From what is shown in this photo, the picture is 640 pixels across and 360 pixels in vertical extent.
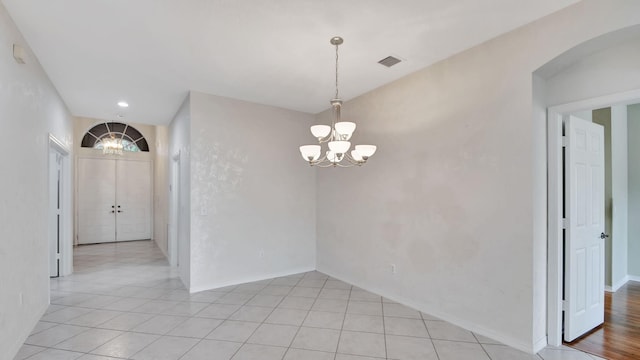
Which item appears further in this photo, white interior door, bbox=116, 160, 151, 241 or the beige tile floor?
white interior door, bbox=116, 160, 151, 241

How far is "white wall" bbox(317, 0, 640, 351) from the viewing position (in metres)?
2.52

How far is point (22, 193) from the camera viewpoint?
2.66 metres

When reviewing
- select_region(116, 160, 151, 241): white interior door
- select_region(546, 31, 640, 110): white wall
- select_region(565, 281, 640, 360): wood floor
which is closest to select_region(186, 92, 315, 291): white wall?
select_region(546, 31, 640, 110): white wall

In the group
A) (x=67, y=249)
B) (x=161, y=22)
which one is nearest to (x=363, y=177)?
(x=161, y=22)

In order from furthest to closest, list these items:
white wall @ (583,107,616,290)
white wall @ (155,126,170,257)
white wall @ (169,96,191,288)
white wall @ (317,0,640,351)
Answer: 1. white wall @ (155,126,170,257)
2. white wall @ (169,96,191,288)
3. white wall @ (583,107,616,290)
4. white wall @ (317,0,640,351)

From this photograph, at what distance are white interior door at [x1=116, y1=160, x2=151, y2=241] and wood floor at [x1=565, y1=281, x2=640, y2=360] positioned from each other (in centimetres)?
917

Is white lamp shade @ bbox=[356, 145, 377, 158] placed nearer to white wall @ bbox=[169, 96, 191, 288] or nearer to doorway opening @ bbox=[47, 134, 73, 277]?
white wall @ bbox=[169, 96, 191, 288]

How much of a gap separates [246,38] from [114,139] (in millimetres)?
6366

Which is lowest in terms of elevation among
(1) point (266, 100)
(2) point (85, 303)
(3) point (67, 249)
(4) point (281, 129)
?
(2) point (85, 303)

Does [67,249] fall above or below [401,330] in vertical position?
above

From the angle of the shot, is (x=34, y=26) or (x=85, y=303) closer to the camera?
(x=34, y=26)

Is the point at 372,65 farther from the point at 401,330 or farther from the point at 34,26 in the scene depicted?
the point at 34,26

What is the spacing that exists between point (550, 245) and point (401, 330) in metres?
1.58

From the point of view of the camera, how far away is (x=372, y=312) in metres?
3.44
